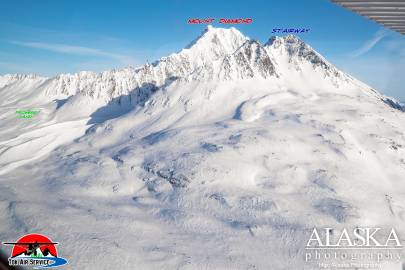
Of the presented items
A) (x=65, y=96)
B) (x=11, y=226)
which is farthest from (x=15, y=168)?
(x=65, y=96)

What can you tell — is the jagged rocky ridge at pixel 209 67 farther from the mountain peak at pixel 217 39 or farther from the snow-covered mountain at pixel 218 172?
the snow-covered mountain at pixel 218 172

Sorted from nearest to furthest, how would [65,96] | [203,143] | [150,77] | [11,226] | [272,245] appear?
[272,245] → [11,226] → [203,143] → [150,77] → [65,96]

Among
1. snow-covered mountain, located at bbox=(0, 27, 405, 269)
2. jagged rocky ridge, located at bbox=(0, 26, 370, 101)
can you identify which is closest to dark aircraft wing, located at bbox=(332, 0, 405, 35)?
snow-covered mountain, located at bbox=(0, 27, 405, 269)

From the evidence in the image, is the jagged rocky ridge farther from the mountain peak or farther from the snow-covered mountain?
the snow-covered mountain

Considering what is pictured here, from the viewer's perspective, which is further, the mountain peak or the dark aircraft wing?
the mountain peak

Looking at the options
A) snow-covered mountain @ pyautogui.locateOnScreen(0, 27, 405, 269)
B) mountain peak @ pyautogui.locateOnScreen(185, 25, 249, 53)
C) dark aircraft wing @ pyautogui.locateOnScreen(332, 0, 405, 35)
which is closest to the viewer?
dark aircraft wing @ pyautogui.locateOnScreen(332, 0, 405, 35)

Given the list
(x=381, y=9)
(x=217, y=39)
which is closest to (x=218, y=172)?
(x=381, y=9)

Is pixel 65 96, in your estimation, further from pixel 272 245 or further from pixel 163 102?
pixel 272 245

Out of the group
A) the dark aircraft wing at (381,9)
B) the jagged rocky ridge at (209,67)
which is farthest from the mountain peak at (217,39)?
the dark aircraft wing at (381,9)

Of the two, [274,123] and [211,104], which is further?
[211,104]
